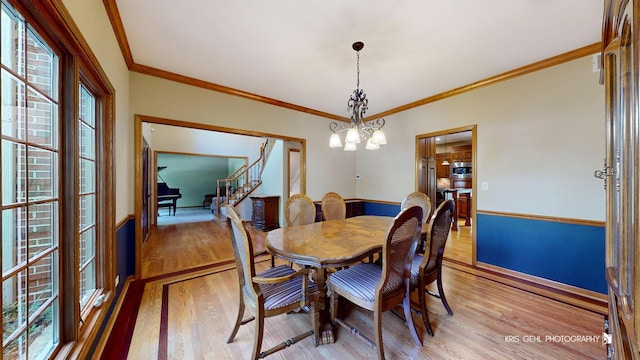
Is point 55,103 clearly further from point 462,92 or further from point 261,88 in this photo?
point 462,92

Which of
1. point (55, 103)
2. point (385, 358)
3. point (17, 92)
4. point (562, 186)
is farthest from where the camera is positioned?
point (562, 186)

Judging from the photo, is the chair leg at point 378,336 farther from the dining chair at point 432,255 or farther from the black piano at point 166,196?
the black piano at point 166,196

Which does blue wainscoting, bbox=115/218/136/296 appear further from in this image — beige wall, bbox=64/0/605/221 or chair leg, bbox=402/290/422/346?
chair leg, bbox=402/290/422/346

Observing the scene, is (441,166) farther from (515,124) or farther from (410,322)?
(410,322)

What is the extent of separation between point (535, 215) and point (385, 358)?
2.52 m

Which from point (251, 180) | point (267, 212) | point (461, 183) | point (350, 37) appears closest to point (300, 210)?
point (350, 37)

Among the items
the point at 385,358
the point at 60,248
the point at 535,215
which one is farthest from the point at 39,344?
the point at 535,215

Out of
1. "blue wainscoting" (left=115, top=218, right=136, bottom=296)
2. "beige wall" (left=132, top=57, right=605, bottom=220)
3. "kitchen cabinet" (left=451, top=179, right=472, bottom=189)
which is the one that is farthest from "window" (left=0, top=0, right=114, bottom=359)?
"kitchen cabinet" (left=451, top=179, right=472, bottom=189)

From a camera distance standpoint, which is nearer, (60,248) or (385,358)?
(60,248)

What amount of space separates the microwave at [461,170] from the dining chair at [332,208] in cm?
637

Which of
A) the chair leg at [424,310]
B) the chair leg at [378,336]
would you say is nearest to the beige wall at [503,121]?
the chair leg at [424,310]

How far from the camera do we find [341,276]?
1828mm

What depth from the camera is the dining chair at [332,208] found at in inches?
123

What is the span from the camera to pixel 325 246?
177 centimetres
